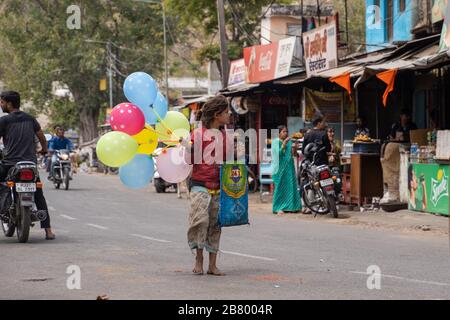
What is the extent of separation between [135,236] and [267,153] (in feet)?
39.2

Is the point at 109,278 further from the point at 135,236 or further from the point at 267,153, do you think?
the point at 267,153

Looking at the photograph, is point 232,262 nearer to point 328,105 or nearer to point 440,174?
point 440,174

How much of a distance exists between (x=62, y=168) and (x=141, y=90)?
63.0ft

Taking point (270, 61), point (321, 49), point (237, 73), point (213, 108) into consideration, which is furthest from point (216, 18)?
point (213, 108)

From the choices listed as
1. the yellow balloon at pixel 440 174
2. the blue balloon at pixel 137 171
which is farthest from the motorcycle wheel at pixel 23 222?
the yellow balloon at pixel 440 174

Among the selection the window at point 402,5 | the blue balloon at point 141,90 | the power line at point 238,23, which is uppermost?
the power line at point 238,23

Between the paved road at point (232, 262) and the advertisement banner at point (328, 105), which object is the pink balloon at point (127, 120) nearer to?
the paved road at point (232, 262)

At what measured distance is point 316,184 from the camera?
1962cm

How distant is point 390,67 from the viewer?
19281 millimetres

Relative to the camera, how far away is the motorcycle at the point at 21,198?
13094 millimetres

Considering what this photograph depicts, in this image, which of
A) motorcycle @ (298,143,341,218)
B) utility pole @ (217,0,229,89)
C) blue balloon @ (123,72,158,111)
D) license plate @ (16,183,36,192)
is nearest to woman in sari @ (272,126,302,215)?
motorcycle @ (298,143,341,218)

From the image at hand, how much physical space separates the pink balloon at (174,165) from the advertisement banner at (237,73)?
21.8 meters

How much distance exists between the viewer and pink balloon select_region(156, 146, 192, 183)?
10.4 meters

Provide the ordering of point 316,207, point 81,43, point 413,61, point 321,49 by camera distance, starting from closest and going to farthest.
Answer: point 413,61 < point 316,207 < point 321,49 < point 81,43
